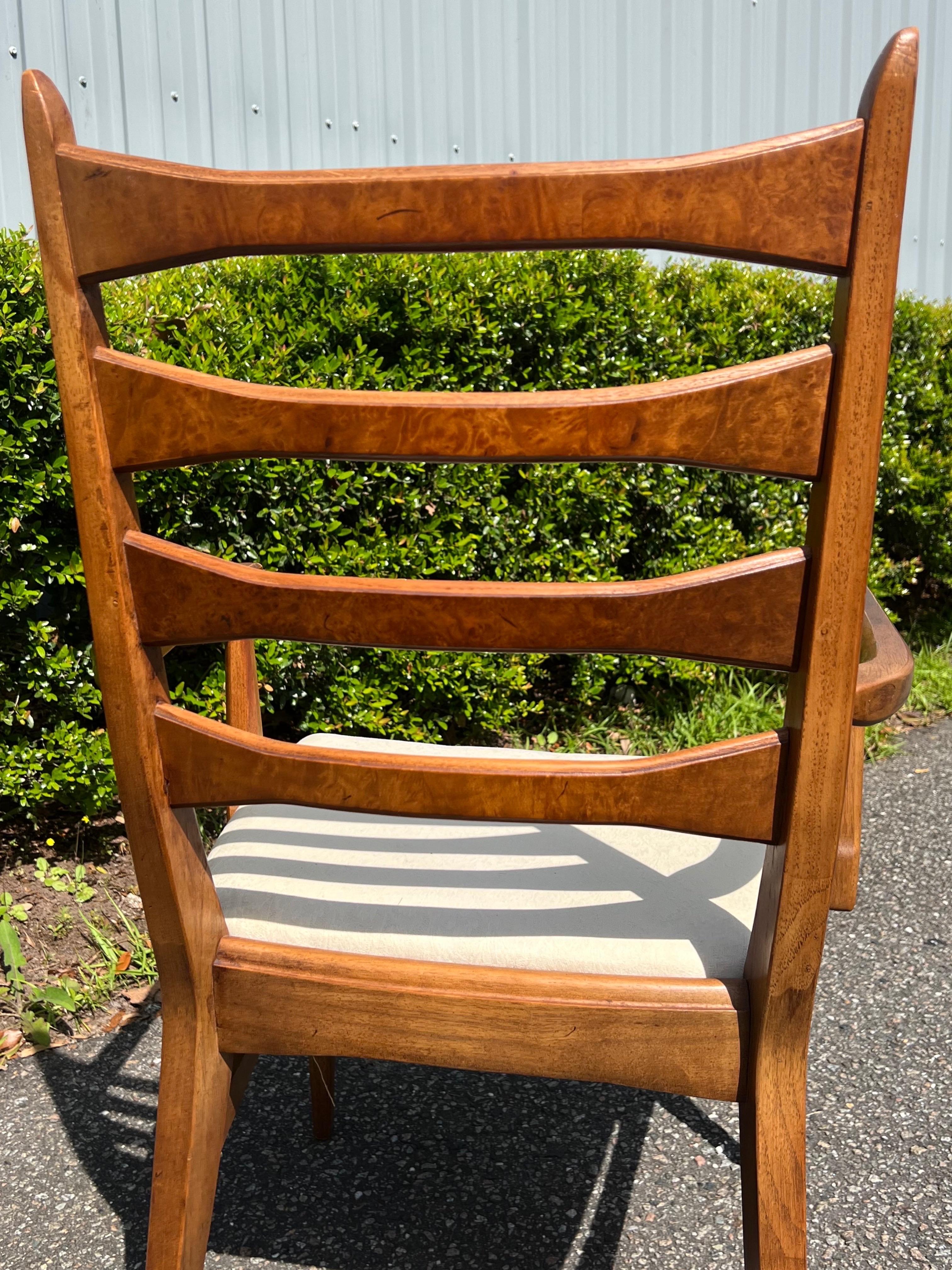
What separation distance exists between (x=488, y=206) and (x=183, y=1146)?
0.89 meters

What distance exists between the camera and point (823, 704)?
2.78 feet

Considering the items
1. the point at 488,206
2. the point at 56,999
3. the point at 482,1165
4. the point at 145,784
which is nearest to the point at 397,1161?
the point at 482,1165

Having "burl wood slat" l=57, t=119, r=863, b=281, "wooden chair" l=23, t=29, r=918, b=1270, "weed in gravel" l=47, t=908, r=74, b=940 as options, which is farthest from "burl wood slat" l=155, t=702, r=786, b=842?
"weed in gravel" l=47, t=908, r=74, b=940

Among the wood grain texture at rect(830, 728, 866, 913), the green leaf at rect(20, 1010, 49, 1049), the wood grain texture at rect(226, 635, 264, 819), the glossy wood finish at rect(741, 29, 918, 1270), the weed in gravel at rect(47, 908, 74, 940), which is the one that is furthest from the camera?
the weed in gravel at rect(47, 908, 74, 940)

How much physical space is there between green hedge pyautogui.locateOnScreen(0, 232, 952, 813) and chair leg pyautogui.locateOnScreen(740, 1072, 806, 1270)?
6.27ft

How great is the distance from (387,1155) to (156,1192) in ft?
2.70

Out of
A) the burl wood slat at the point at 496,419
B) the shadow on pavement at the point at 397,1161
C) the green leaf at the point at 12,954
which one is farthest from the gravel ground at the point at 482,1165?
the burl wood slat at the point at 496,419

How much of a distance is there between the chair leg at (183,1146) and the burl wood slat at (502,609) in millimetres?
421

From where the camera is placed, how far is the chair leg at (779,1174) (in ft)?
3.06

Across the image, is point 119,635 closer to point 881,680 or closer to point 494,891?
point 494,891

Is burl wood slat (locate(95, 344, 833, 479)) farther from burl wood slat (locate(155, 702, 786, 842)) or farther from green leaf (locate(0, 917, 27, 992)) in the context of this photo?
green leaf (locate(0, 917, 27, 992))

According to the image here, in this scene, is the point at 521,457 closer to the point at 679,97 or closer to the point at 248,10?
the point at 248,10

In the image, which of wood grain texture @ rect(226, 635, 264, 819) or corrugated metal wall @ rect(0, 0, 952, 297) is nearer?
wood grain texture @ rect(226, 635, 264, 819)

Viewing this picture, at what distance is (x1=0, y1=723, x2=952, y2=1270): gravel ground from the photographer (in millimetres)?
1549
